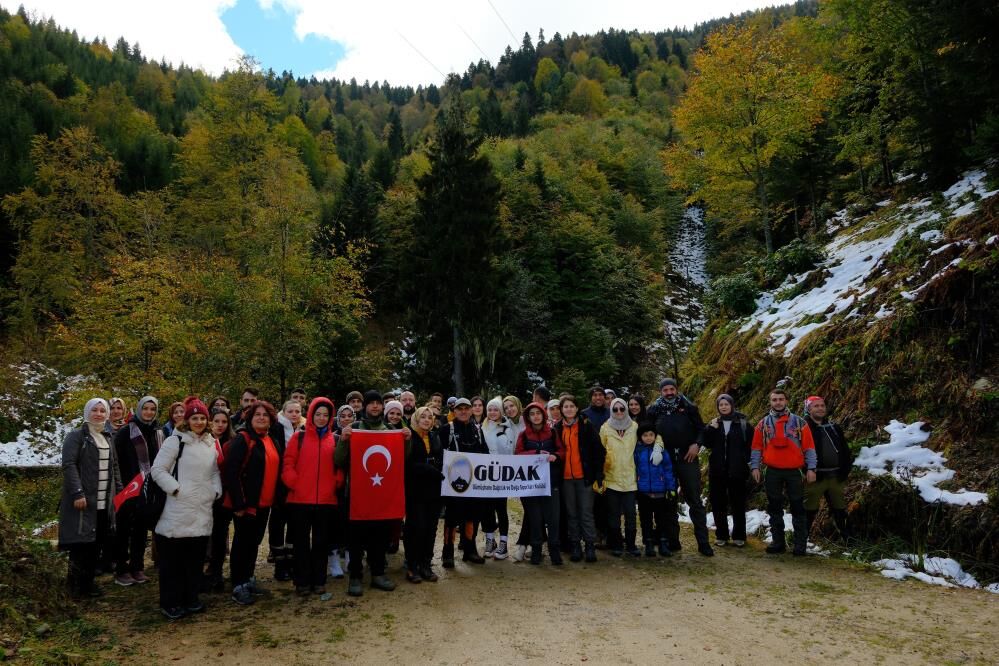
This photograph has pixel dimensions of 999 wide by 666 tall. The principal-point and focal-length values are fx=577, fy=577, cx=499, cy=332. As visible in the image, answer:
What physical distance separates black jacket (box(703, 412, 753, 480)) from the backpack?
6465mm

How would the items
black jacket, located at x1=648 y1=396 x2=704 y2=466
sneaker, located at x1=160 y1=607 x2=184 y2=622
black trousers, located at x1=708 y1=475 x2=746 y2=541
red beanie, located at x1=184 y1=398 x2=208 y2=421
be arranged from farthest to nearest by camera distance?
black trousers, located at x1=708 y1=475 x2=746 y2=541, black jacket, located at x1=648 y1=396 x2=704 y2=466, red beanie, located at x1=184 y1=398 x2=208 y2=421, sneaker, located at x1=160 y1=607 x2=184 y2=622

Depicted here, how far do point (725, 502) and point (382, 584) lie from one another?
4.99 meters

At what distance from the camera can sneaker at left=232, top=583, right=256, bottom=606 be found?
18.2 feet

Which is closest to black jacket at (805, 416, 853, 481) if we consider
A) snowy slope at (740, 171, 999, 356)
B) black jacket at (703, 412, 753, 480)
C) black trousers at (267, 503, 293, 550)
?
black jacket at (703, 412, 753, 480)

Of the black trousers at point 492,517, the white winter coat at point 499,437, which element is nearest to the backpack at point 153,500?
the white winter coat at point 499,437

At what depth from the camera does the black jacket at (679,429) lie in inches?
310

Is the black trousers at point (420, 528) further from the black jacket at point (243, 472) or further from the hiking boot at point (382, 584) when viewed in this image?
the black jacket at point (243, 472)

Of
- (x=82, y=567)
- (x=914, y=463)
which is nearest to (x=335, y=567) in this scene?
(x=82, y=567)

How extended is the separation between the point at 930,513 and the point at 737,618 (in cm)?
320

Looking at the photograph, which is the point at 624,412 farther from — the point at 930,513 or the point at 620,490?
the point at 930,513

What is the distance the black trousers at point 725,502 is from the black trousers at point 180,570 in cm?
646

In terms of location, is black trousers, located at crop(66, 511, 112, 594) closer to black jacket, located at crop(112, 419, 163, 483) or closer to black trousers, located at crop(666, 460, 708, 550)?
black jacket, located at crop(112, 419, 163, 483)

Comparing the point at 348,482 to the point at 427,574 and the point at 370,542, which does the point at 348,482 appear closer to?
the point at 370,542

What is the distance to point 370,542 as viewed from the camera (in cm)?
617
